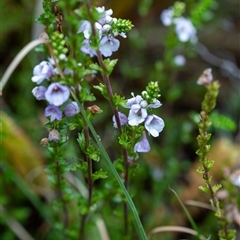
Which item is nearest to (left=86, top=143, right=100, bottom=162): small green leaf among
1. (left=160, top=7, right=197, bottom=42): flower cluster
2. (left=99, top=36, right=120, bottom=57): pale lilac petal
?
(left=99, top=36, right=120, bottom=57): pale lilac petal

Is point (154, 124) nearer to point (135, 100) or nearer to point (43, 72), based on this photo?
point (135, 100)

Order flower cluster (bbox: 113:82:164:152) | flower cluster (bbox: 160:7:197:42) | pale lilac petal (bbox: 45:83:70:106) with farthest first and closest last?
flower cluster (bbox: 160:7:197:42) → flower cluster (bbox: 113:82:164:152) → pale lilac petal (bbox: 45:83:70:106)

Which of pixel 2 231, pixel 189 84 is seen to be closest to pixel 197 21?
pixel 189 84

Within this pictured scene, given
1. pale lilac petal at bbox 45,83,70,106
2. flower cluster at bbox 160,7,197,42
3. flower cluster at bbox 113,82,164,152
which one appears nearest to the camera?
pale lilac petal at bbox 45,83,70,106

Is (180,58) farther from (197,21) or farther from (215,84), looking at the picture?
(215,84)

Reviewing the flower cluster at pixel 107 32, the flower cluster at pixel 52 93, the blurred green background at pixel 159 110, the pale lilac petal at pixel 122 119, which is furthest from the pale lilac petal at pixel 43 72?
the blurred green background at pixel 159 110

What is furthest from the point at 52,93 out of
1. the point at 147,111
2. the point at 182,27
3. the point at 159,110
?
the point at 159,110

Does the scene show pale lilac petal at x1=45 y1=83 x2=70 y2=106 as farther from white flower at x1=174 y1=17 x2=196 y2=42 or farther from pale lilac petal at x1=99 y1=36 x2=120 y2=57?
white flower at x1=174 y1=17 x2=196 y2=42
